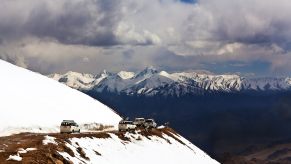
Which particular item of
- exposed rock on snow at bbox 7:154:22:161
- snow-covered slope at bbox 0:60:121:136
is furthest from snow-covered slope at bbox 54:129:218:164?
snow-covered slope at bbox 0:60:121:136

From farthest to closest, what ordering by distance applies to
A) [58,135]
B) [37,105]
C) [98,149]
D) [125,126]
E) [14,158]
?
1. [125,126]
2. [37,105]
3. [58,135]
4. [98,149]
5. [14,158]

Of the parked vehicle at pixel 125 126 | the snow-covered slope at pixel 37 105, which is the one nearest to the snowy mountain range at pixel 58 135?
the snow-covered slope at pixel 37 105

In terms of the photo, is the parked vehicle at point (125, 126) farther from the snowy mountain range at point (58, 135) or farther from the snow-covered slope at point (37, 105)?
the snow-covered slope at point (37, 105)

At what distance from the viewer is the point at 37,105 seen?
109 metres

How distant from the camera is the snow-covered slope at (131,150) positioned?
67.8m

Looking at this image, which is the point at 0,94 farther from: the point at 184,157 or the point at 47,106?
the point at 184,157

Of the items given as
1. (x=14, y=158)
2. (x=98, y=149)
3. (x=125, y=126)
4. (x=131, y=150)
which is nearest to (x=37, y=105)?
(x=125, y=126)

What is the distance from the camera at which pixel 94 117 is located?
12812 centimetres

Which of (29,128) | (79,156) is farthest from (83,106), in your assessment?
(79,156)

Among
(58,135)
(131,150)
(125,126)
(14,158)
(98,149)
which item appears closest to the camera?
(14,158)

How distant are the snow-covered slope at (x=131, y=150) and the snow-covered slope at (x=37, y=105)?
16.4 meters

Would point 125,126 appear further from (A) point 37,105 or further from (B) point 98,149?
(B) point 98,149

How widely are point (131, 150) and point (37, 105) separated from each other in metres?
32.3

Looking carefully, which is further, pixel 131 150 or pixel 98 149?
pixel 131 150
